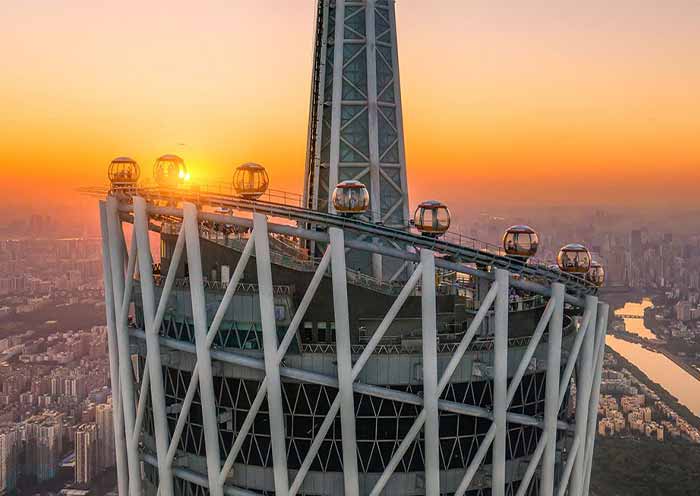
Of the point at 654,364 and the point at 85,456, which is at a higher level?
the point at 85,456

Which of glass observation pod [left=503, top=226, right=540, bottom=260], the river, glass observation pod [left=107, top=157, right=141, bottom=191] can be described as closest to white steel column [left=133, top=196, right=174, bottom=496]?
glass observation pod [left=107, top=157, right=141, bottom=191]

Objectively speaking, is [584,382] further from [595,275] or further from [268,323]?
[268,323]

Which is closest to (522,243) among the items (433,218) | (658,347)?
(433,218)

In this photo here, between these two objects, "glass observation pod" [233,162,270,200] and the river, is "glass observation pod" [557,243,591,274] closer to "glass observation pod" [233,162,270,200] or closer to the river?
"glass observation pod" [233,162,270,200]

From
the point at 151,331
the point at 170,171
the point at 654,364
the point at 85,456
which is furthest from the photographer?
the point at 654,364

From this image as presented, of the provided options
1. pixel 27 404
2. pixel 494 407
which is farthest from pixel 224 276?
pixel 27 404

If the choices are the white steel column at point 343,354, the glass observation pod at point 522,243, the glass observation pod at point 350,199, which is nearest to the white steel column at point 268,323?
the white steel column at point 343,354

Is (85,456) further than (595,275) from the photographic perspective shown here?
Yes
